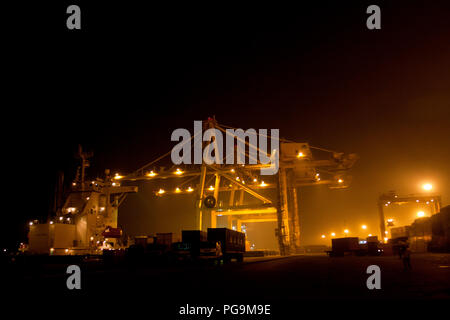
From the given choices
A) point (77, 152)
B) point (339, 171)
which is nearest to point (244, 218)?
point (339, 171)

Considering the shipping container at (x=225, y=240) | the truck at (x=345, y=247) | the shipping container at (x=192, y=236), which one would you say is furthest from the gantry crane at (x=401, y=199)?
the shipping container at (x=192, y=236)

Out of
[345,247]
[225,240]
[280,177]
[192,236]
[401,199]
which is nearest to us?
[192,236]

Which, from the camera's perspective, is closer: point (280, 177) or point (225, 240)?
point (225, 240)

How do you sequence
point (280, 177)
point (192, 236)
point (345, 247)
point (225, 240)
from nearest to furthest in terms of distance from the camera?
point (192, 236), point (225, 240), point (345, 247), point (280, 177)

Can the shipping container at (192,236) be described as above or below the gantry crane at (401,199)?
below

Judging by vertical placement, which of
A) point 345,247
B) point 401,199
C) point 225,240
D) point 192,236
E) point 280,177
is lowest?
point 345,247

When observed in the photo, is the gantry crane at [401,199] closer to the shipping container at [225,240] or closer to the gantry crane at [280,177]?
the gantry crane at [280,177]

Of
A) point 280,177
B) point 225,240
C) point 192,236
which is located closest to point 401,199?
point 280,177

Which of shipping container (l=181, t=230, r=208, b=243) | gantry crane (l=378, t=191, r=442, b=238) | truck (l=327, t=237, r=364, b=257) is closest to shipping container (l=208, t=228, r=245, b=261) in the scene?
shipping container (l=181, t=230, r=208, b=243)

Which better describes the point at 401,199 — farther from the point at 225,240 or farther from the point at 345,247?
the point at 225,240

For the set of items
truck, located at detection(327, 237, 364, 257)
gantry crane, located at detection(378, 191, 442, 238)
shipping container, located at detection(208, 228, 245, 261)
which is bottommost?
truck, located at detection(327, 237, 364, 257)

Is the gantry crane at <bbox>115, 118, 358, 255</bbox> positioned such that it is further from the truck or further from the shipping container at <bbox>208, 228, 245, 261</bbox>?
the shipping container at <bbox>208, 228, 245, 261</bbox>
